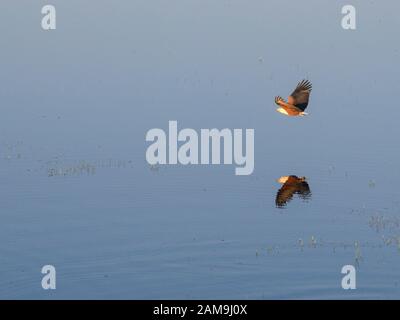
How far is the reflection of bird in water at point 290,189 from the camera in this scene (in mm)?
24344

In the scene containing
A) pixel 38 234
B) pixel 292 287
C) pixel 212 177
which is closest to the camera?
pixel 292 287

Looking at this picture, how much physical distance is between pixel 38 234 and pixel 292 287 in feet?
15.4

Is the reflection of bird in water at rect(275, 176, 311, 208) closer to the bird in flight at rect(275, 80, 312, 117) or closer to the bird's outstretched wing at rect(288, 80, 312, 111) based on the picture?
the bird in flight at rect(275, 80, 312, 117)

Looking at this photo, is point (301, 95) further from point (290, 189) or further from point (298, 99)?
point (290, 189)

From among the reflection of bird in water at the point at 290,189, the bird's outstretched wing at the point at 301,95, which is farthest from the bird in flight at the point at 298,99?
the reflection of bird in water at the point at 290,189

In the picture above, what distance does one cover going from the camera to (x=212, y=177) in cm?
2603

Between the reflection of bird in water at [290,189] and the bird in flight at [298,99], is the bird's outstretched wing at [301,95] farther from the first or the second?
the reflection of bird in water at [290,189]

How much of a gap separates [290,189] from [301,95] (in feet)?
5.94

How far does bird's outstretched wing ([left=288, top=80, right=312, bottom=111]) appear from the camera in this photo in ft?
80.8

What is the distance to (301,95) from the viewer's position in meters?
24.7

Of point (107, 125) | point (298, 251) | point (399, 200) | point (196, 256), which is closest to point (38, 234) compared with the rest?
point (196, 256)

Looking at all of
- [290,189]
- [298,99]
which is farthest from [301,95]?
[290,189]

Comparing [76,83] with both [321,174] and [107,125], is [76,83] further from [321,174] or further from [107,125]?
[321,174]
